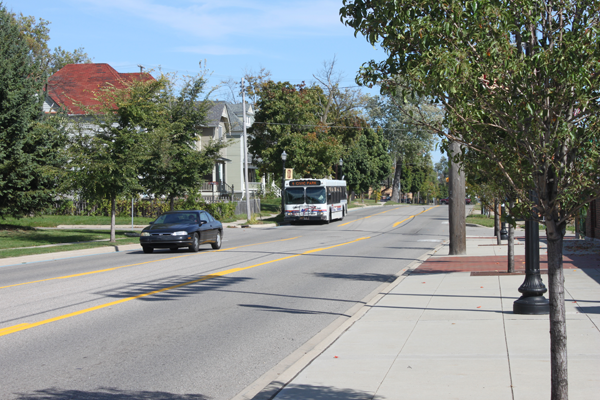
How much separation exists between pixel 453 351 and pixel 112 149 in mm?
20182

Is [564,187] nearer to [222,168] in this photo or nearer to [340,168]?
[222,168]

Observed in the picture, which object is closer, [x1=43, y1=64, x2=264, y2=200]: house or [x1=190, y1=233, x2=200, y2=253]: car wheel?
[x1=190, y1=233, x2=200, y2=253]: car wheel

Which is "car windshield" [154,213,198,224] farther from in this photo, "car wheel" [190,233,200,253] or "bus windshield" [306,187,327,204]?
"bus windshield" [306,187,327,204]

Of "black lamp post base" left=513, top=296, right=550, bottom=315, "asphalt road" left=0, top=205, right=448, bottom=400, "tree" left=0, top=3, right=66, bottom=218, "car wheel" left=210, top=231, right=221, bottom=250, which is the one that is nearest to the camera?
"asphalt road" left=0, top=205, right=448, bottom=400

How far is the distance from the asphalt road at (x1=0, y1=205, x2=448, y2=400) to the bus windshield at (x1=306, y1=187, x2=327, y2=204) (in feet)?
68.7

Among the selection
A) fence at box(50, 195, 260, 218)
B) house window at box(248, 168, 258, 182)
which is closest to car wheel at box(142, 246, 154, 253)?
fence at box(50, 195, 260, 218)

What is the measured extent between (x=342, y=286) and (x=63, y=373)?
750 centimetres

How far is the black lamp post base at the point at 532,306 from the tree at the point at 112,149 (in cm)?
1804

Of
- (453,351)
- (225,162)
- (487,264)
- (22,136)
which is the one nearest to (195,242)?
(487,264)

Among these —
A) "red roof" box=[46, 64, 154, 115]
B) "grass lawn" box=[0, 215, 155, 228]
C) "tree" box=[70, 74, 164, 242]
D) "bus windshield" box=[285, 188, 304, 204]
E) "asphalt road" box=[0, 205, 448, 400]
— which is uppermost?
"red roof" box=[46, 64, 154, 115]

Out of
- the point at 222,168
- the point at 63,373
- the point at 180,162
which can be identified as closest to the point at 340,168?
the point at 222,168

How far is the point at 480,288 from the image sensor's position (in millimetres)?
11594

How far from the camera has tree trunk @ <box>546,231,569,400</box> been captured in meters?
4.07

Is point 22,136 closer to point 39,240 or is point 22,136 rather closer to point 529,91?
point 39,240
